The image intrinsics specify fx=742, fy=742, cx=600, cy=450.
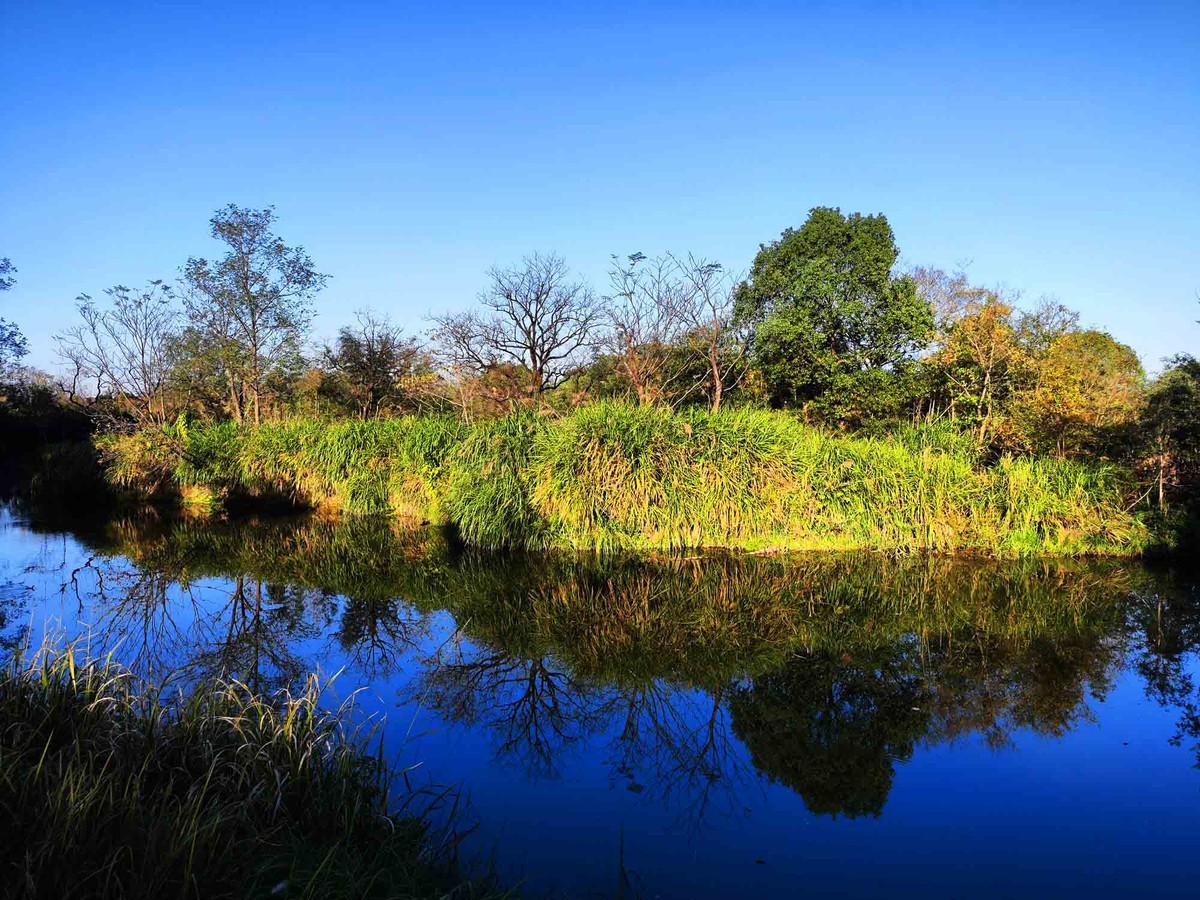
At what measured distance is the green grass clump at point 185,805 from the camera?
9.00 ft

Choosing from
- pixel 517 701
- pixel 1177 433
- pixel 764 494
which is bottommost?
pixel 517 701

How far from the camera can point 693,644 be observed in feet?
23.6

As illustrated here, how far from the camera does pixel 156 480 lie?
55.5ft

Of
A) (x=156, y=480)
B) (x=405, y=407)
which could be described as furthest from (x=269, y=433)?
(x=405, y=407)

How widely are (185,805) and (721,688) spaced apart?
402 cm

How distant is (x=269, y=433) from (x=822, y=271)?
42.5 feet

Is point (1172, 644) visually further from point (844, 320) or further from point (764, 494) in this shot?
point (844, 320)

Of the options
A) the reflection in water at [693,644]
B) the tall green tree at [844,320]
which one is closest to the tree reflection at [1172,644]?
the reflection in water at [693,644]

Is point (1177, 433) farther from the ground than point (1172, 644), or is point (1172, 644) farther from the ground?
point (1177, 433)

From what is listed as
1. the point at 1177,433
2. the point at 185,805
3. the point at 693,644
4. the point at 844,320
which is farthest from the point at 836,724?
the point at 844,320

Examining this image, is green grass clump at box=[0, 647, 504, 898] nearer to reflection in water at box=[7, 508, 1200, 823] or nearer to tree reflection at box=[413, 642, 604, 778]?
tree reflection at box=[413, 642, 604, 778]

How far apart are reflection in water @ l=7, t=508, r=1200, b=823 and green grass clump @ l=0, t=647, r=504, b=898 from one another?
148 cm

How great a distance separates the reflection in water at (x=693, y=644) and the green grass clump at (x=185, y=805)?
1.48 metres

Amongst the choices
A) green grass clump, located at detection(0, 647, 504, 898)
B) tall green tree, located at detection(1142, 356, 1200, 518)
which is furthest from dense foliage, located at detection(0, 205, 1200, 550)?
green grass clump, located at detection(0, 647, 504, 898)
